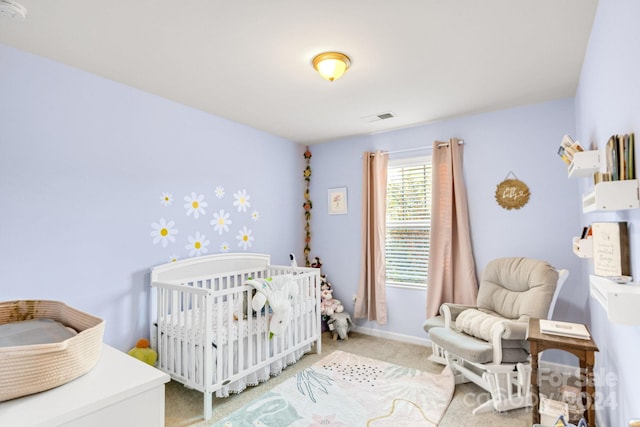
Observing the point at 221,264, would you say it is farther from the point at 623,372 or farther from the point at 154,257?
the point at 623,372

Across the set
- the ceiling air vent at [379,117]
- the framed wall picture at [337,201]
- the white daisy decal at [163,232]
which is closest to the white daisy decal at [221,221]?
the white daisy decal at [163,232]

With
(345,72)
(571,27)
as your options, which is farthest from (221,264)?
(571,27)

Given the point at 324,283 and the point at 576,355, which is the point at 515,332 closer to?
the point at 576,355

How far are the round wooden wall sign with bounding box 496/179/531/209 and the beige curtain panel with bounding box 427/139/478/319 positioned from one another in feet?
1.03

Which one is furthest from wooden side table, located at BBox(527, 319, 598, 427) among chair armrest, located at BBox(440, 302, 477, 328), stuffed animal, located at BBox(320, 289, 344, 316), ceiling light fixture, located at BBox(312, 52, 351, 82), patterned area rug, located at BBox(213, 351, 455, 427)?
stuffed animal, located at BBox(320, 289, 344, 316)

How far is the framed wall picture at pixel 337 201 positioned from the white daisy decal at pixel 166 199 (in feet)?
6.43

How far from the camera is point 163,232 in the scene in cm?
275

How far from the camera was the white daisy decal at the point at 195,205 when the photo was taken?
2.96 m

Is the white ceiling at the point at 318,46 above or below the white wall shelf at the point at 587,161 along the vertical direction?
above

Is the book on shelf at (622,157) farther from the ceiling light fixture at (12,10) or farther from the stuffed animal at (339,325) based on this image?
the stuffed animal at (339,325)

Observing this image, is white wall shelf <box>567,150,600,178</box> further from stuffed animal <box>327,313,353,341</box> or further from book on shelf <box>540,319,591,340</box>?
stuffed animal <box>327,313,353,341</box>

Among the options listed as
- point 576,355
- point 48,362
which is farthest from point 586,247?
point 48,362

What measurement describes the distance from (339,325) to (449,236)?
1.57 m

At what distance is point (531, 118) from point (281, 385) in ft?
10.5
